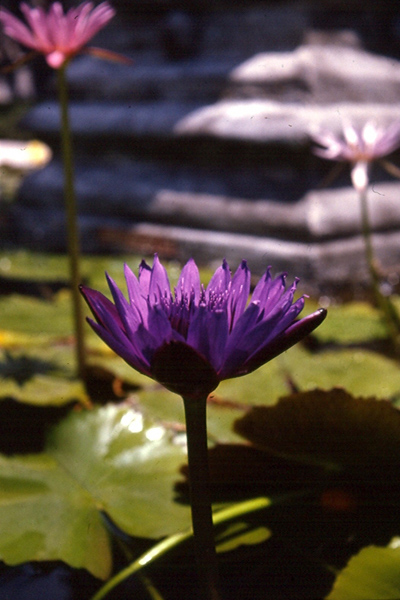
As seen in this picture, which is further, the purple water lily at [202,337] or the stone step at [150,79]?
the stone step at [150,79]

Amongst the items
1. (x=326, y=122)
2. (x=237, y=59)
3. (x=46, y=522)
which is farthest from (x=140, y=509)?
(x=237, y=59)

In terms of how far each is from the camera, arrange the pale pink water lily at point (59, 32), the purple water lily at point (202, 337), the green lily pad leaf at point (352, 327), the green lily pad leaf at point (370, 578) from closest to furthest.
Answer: the purple water lily at point (202, 337) < the green lily pad leaf at point (370, 578) < the pale pink water lily at point (59, 32) < the green lily pad leaf at point (352, 327)

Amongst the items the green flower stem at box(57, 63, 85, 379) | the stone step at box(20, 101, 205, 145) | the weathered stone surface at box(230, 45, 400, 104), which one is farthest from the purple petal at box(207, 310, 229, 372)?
the stone step at box(20, 101, 205, 145)

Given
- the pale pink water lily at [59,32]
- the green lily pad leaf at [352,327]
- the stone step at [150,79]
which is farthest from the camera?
the stone step at [150,79]

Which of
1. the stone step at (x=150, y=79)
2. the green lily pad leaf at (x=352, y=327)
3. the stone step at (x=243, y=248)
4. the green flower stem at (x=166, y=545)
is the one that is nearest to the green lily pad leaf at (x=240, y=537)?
the green flower stem at (x=166, y=545)

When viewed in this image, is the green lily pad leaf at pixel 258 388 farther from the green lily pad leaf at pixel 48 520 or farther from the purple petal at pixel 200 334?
the purple petal at pixel 200 334

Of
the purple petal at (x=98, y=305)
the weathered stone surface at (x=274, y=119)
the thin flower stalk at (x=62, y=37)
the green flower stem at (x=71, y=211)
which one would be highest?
the weathered stone surface at (x=274, y=119)

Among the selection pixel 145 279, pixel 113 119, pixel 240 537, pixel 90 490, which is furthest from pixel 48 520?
pixel 113 119

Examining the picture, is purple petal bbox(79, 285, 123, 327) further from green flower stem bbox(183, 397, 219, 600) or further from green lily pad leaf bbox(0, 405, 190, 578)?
green lily pad leaf bbox(0, 405, 190, 578)
